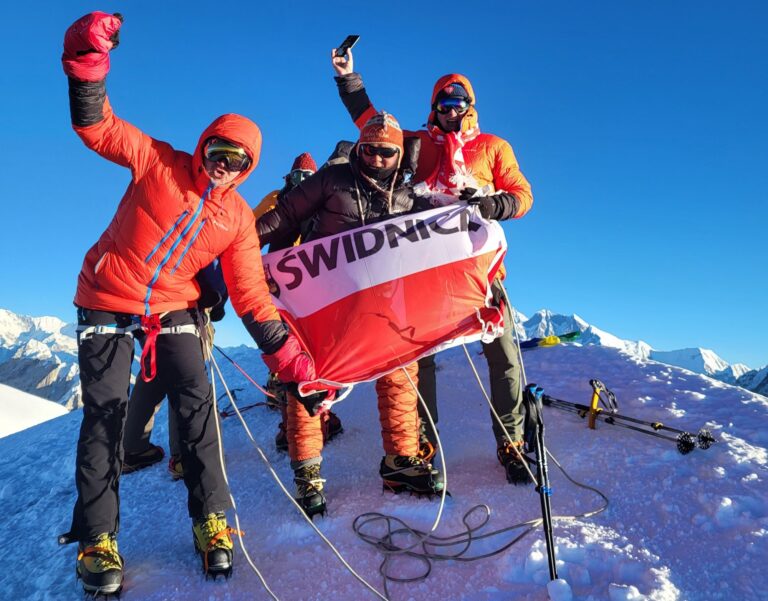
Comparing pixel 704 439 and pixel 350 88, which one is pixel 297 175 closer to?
pixel 350 88

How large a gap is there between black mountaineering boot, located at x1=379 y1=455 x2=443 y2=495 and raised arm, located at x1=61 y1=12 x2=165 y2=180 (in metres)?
2.48

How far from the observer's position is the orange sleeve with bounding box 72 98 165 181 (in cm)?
247

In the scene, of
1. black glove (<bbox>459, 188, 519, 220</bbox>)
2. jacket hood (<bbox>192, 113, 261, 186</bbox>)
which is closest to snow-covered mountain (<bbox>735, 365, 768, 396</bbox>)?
black glove (<bbox>459, 188, 519, 220</bbox>)

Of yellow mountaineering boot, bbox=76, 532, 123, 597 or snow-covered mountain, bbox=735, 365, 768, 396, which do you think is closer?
yellow mountaineering boot, bbox=76, 532, 123, 597

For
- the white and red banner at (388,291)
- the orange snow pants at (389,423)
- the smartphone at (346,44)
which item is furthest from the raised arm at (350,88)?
the orange snow pants at (389,423)

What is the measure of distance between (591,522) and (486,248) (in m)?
1.96

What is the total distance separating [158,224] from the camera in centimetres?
266

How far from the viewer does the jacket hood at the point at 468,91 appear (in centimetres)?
391

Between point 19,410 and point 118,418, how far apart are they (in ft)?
77.2

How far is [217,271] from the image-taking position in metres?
3.04

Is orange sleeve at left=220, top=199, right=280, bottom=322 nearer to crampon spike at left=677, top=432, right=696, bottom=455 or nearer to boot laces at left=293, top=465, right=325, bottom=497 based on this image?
boot laces at left=293, top=465, right=325, bottom=497

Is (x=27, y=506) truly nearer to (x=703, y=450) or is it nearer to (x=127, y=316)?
(x=127, y=316)

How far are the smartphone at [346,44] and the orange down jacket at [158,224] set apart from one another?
1.96m

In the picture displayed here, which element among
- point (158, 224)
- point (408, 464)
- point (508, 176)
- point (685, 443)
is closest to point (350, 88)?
point (508, 176)
